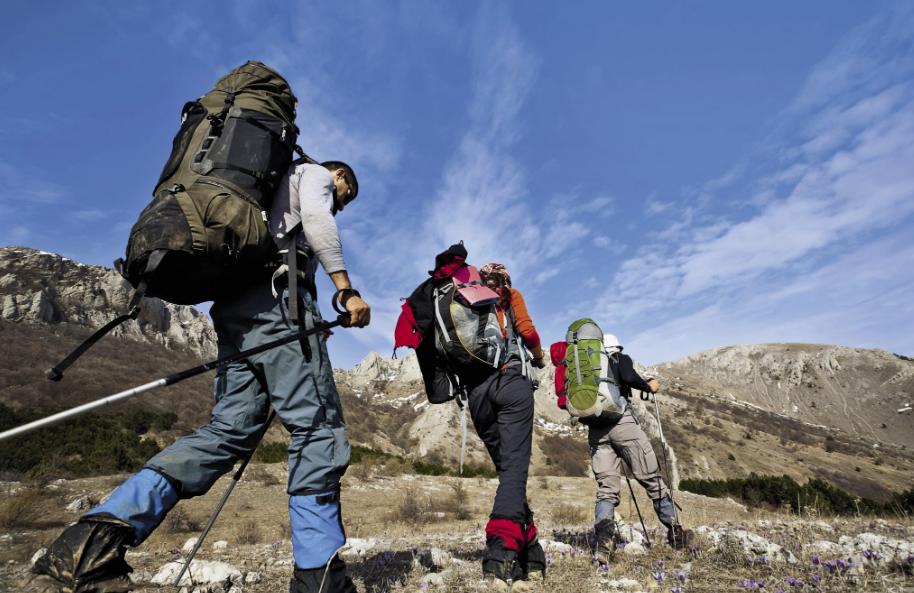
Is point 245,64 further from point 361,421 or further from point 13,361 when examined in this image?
point 361,421

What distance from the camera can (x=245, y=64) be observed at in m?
2.58

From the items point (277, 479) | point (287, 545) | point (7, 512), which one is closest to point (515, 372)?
point (287, 545)

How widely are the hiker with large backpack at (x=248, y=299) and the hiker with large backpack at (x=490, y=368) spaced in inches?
43.3

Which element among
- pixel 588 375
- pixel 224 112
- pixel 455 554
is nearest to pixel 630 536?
pixel 588 375

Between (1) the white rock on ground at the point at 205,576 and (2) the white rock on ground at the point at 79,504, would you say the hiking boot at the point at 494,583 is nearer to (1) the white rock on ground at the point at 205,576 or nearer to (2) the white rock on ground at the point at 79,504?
(1) the white rock on ground at the point at 205,576

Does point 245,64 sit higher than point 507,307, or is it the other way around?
point 245,64

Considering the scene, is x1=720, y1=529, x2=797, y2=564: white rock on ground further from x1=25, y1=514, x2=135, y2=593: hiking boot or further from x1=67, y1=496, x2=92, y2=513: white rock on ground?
x1=67, y1=496, x2=92, y2=513: white rock on ground

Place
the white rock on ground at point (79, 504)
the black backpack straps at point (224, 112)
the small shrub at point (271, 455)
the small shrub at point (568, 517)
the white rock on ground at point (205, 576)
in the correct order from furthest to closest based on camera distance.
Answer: the small shrub at point (271, 455)
the small shrub at point (568, 517)
the white rock on ground at point (79, 504)
the white rock on ground at point (205, 576)
the black backpack straps at point (224, 112)

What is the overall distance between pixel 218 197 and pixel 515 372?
2233 millimetres

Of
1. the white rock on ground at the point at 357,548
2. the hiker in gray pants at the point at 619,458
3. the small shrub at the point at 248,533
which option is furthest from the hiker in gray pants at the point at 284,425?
the small shrub at the point at 248,533

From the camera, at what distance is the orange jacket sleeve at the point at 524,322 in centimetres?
359

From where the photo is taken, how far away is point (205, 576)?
2.76 m

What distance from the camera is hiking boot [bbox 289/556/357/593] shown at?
1783 millimetres

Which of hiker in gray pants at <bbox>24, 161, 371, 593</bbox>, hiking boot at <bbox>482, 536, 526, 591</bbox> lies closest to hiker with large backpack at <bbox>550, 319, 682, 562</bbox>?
hiking boot at <bbox>482, 536, 526, 591</bbox>
